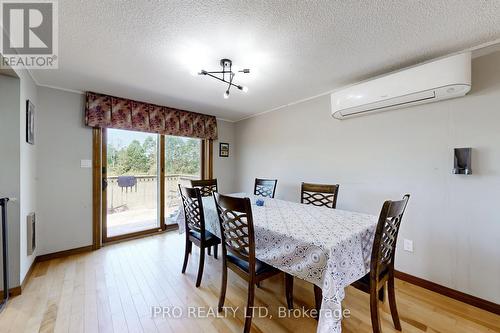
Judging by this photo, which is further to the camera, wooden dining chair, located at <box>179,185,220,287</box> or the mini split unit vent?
wooden dining chair, located at <box>179,185,220,287</box>

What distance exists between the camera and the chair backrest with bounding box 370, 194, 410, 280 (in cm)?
124

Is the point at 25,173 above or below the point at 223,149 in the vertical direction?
below

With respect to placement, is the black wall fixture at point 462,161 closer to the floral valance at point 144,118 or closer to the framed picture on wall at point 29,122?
the floral valance at point 144,118

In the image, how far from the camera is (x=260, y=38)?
1684 millimetres

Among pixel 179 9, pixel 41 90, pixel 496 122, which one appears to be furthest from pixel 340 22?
pixel 41 90

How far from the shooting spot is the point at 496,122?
175cm

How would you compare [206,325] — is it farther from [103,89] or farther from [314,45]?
[103,89]

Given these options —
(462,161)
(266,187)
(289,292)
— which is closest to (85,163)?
(266,187)

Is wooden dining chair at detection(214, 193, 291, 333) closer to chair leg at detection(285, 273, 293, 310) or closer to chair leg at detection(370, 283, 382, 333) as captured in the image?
chair leg at detection(285, 273, 293, 310)

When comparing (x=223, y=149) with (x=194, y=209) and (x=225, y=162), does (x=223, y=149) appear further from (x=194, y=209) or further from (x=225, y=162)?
(x=194, y=209)

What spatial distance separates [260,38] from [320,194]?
179cm

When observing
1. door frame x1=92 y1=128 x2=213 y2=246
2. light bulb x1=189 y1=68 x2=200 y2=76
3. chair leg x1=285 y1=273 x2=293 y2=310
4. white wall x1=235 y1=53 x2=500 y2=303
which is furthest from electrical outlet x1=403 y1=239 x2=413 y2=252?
door frame x1=92 y1=128 x2=213 y2=246
